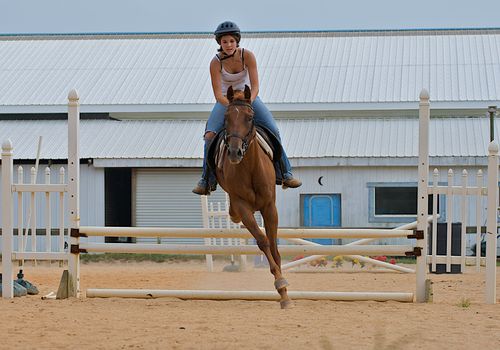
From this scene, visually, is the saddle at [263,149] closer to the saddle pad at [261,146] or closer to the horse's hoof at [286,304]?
the saddle pad at [261,146]

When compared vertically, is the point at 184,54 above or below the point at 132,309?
above

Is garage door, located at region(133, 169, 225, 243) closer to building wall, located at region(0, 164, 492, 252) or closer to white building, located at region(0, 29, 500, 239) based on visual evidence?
white building, located at region(0, 29, 500, 239)

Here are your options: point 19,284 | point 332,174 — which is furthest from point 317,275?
point 332,174

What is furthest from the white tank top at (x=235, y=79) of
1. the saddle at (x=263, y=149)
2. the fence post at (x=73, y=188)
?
the fence post at (x=73, y=188)

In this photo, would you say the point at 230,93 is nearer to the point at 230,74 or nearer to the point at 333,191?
the point at 230,74

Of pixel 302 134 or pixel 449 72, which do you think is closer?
pixel 302 134

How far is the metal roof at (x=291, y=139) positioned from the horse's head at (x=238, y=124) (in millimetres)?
16503

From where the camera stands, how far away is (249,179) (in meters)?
9.58

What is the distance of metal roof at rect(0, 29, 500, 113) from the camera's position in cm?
2978

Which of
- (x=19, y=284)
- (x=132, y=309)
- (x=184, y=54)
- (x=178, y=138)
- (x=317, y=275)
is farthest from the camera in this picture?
(x=184, y=54)

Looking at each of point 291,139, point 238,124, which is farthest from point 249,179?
point 291,139

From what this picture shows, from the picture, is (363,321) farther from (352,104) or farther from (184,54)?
(184,54)

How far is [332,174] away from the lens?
2605 centimetres

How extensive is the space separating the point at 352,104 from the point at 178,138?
516 cm
